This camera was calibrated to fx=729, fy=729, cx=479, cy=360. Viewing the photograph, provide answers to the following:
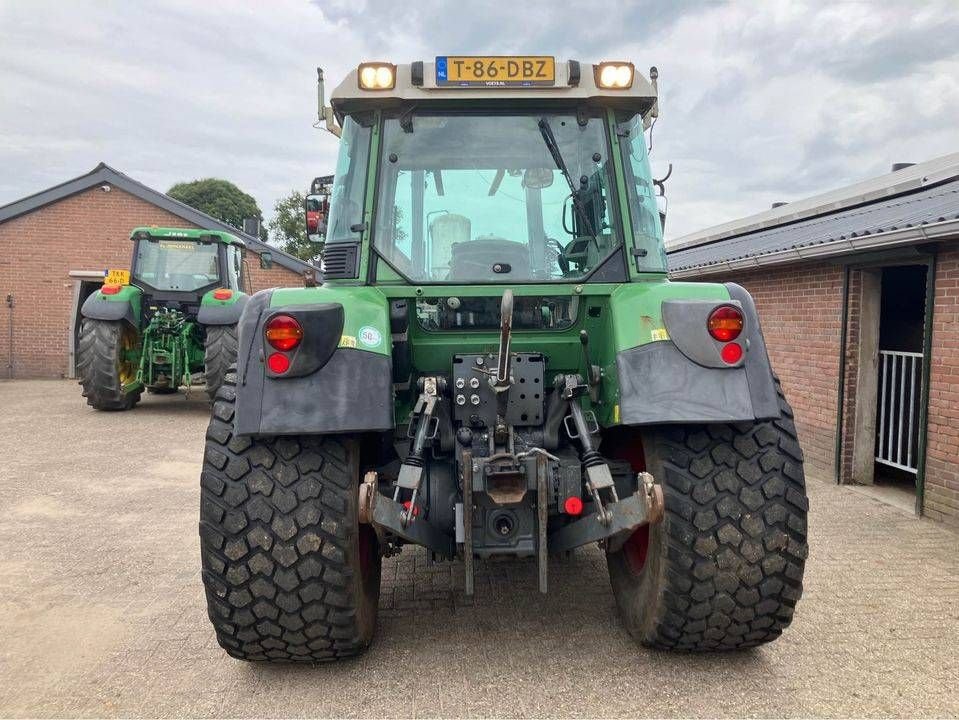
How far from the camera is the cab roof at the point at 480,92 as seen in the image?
3.13 meters

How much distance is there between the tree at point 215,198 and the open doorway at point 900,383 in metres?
33.2

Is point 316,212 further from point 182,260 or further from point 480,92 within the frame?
point 182,260

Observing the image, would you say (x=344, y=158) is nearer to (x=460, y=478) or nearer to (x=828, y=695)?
(x=460, y=478)

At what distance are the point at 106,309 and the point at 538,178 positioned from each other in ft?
28.5

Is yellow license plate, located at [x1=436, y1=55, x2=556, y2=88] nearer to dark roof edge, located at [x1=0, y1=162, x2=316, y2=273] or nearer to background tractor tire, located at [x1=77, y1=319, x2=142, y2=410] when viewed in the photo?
background tractor tire, located at [x1=77, y1=319, x2=142, y2=410]

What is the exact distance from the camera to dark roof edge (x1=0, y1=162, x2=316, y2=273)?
15.9m

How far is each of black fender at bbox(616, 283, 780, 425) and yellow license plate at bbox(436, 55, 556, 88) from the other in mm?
1168

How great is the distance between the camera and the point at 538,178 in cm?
327

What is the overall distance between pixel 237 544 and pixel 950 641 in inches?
123

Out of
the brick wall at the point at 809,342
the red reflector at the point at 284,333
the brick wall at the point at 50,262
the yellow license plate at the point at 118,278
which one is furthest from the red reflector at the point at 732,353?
the brick wall at the point at 50,262

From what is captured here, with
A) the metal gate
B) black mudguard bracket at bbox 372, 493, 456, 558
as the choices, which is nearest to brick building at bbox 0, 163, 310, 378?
the metal gate

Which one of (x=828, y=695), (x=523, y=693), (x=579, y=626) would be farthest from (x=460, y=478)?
(x=828, y=695)

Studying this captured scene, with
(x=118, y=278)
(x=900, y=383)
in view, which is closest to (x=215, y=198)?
(x=118, y=278)

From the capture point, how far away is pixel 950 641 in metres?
3.27
